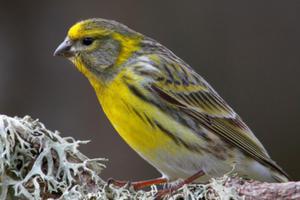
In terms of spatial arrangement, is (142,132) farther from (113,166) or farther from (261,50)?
(261,50)

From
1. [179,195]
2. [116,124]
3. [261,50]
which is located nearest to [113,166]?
[261,50]

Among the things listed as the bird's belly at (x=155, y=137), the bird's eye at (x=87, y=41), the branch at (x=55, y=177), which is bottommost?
the branch at (x=55, y=177)

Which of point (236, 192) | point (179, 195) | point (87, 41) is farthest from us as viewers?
point (87, 41)

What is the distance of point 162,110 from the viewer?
508cm

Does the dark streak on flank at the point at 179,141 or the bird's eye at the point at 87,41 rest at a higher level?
the bird's eye at the point at 87,41

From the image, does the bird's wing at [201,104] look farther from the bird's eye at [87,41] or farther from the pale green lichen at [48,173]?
the pale green lichen at [48,173]

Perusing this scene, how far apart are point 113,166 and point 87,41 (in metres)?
2.11

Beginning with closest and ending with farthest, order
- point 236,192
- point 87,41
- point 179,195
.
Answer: point 236,192
point 179,195
point 87,41

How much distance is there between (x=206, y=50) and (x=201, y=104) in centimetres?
217

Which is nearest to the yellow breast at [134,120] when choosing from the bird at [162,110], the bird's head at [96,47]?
the bird at [162,110]

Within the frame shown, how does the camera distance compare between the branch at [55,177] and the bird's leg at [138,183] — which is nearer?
the branch at [55,177]

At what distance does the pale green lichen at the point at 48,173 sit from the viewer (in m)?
3.74

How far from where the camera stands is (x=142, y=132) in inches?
192

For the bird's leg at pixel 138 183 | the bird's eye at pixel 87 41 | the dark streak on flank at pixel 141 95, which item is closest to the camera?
the bird's leg at pixel 138 183
